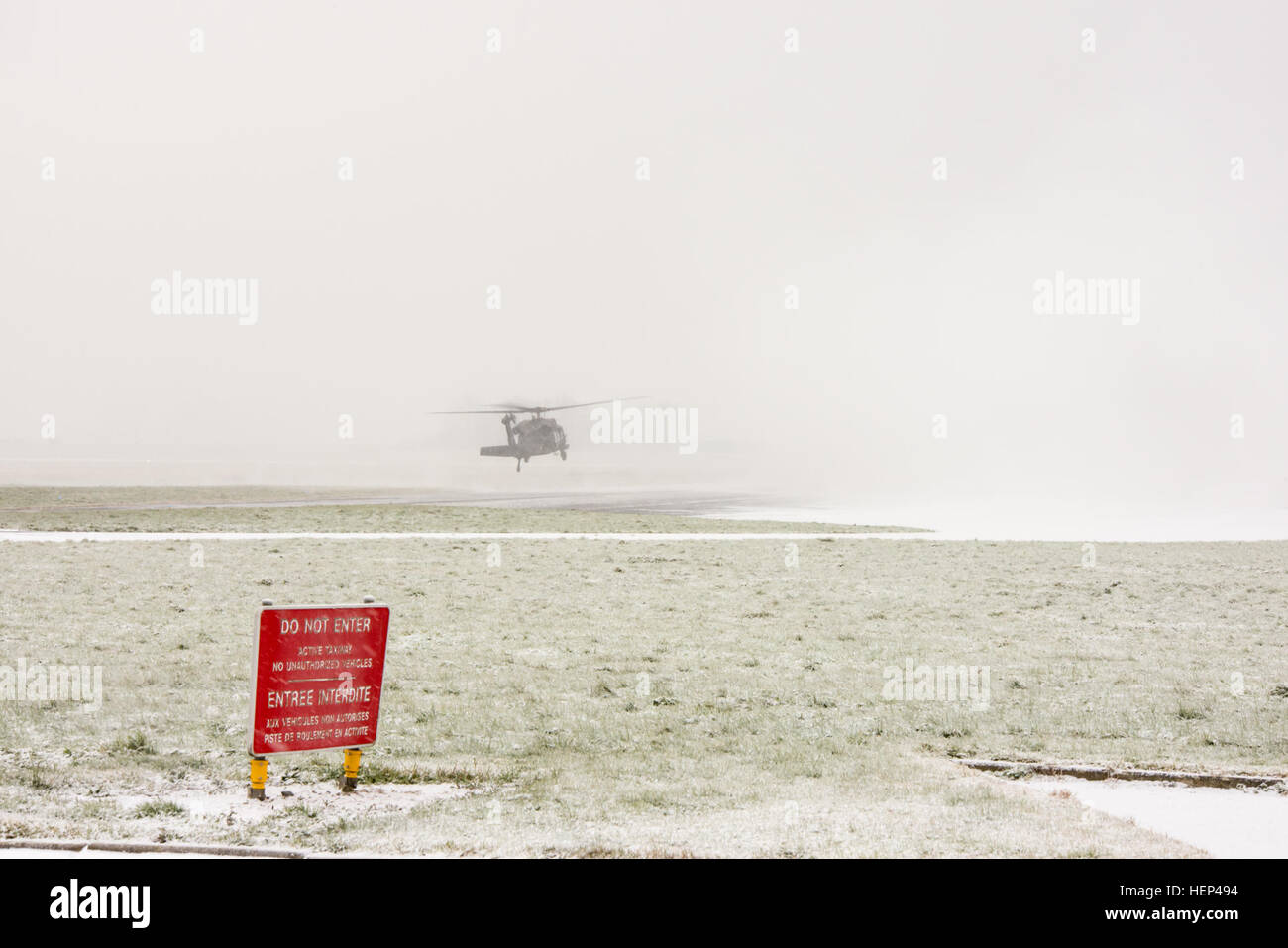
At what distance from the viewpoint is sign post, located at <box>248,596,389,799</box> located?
→ 873 centimetres

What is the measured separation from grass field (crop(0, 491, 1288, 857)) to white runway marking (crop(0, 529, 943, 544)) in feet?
14.8

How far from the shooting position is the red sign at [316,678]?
28.7ft

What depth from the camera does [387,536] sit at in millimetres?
40500

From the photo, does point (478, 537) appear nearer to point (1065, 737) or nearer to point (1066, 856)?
point (1065, 737)

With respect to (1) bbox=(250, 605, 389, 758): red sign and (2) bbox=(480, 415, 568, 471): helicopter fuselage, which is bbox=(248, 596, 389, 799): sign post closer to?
(1) bbox=(250, 605, 389, 758): red sign

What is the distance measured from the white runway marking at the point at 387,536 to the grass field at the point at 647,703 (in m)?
4.50

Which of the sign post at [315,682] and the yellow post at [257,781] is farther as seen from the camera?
the yellow post at [257,781]

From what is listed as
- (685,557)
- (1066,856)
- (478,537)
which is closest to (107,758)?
(1066,856)

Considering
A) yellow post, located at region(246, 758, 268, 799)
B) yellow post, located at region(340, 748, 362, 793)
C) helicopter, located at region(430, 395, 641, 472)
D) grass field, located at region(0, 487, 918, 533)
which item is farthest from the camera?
helicopter, located at region(430, 395, 641, 472)

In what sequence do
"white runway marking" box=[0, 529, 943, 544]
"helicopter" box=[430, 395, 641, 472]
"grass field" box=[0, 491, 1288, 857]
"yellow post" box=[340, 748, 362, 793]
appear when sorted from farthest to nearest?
"helicopter" box=[430, 395, 641, 472] < "white runway marking" box=[0, 529, 943, 544] < "yellow post" box=[340, 748, 362, 793] < "grass field" box=[0, 491, 1288, 857]

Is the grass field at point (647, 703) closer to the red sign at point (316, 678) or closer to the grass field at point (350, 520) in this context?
the red sign at point (316, 678)

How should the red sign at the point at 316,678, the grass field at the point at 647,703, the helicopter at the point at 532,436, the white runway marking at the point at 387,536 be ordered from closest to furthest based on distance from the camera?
the grass field at the point at 647,703 < the red sign at the point at 316,678 < the white runway marking at the point at 387,536 < the helicopter at the point at 532,436

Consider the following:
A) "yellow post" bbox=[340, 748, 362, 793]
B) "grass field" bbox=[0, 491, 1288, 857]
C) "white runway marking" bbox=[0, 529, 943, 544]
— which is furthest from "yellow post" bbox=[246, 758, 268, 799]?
"white runway marking" bbox=[0, 529, 943, 544]

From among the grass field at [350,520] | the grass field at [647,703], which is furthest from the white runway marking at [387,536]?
the grass field at [647,703]
